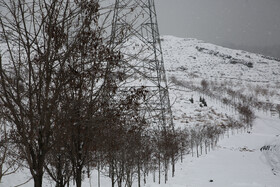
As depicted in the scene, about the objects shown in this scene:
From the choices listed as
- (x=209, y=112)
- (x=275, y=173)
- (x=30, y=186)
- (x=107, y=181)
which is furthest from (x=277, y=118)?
(x=30, y=186)

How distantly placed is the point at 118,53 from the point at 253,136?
305ft

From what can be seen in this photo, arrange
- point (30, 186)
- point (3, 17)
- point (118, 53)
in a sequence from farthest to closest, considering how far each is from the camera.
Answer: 1. point (30, 186)
2. point (118, 53)
3. point (3, 17)

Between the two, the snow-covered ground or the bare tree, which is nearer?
the bare tree

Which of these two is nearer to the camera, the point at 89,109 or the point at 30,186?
the point at 89,109

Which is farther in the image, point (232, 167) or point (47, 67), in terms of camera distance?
point (232, 167)

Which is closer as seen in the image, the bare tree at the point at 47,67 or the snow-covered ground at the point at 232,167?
the bare tree at the point at 47,67

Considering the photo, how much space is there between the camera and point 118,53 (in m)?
3.31

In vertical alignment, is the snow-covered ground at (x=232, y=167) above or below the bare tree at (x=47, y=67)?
below

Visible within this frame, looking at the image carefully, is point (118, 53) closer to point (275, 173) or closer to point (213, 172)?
point (213, 172)

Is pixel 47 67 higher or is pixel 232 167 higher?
pixel 47 67

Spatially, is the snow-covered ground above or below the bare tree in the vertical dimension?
below

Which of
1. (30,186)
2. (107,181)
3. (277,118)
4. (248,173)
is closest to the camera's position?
(30,186)

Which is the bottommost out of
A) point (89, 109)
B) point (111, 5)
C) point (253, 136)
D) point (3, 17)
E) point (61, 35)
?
point (253, 136)

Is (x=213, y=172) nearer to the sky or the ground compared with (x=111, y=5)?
nearer to the ground
